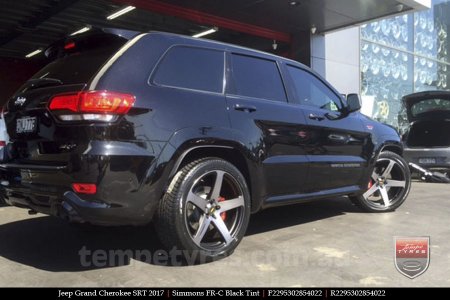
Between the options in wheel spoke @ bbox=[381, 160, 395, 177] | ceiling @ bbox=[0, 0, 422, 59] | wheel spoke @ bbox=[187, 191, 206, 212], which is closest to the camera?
wheel spoke @ bbox=[187, 191, 206, 212]

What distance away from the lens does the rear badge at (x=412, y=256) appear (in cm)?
339

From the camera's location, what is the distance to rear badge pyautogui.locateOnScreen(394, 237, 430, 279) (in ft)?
11.1

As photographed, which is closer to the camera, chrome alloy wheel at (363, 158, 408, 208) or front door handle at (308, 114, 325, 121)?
front door handle at (308, 114, 325, 121)

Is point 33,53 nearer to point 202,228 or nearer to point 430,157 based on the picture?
point 430,157

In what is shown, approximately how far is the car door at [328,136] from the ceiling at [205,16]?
21.7 ft

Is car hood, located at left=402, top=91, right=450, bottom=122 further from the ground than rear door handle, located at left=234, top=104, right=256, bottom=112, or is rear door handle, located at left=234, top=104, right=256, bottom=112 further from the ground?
car hood, located at left=402, top=91, right=450, bottom=122

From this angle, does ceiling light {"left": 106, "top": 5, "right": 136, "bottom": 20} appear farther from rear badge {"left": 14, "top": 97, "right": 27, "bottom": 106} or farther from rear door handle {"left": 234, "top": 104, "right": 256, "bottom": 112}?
rear door handle {"left": 234, "top": 104, "right": 256, "bottom": 112}

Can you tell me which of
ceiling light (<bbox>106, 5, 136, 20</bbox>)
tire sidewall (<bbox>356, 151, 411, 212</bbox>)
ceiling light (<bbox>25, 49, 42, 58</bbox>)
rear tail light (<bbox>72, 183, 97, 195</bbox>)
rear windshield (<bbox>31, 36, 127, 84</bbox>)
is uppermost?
ceiling light (<bbox>25, 49, 42, 58</bbox>)

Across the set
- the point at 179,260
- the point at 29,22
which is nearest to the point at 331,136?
the point at 179,260

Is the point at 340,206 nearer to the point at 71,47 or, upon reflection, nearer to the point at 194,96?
the point at 194,96

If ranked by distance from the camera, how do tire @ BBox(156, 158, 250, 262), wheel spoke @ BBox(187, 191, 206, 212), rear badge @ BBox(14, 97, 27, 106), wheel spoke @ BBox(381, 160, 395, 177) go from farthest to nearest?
wheel spoke @ BBox(381, 160, 395, 177) < rear badge @ BBox(14, 97, 27, 106) < wheel spoke @ BBox(187, 191, 206, 212) < tire @ BBox(156, 158, 250, 262)

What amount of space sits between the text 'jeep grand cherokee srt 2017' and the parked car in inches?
237

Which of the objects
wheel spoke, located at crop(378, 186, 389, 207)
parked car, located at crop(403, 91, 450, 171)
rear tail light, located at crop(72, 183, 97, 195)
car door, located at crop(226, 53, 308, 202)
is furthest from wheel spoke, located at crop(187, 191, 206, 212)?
parked car, located at crop(403, 91, 450, 171)

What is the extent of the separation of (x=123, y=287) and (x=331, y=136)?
8.83 feet
